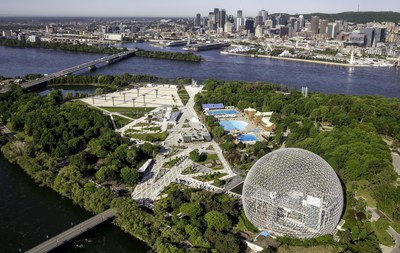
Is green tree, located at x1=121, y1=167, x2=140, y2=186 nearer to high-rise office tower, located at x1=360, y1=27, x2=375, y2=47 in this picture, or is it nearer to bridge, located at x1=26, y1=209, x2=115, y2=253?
bridge, located at x1=26, y1=209, x2=115, y2=253

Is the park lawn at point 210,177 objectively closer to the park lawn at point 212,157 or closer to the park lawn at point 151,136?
the park lawn at point 212,157

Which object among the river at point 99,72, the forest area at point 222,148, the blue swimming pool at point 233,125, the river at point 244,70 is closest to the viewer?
the forest area at point 222,148

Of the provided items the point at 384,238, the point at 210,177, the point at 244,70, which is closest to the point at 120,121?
the point at 210,177

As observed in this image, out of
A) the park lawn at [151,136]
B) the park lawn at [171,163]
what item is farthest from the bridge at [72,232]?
the park lawn at [151,136]

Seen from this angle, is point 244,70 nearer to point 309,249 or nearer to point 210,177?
point 210,177

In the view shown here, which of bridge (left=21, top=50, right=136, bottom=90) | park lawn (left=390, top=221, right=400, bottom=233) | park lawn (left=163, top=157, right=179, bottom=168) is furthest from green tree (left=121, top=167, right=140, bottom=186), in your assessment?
bridge (left=21, top=50, right=136, bottom=90)

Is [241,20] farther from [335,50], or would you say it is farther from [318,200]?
[318,200]
